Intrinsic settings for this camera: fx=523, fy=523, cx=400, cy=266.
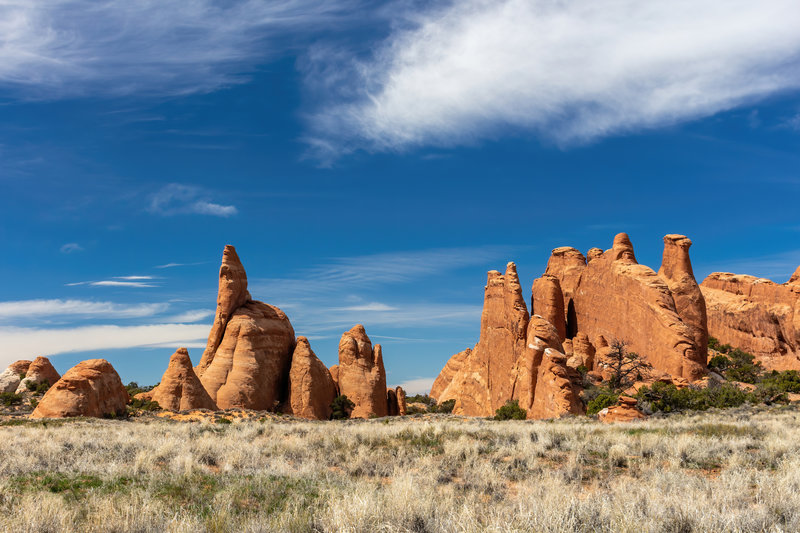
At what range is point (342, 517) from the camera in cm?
669

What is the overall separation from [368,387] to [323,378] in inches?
164

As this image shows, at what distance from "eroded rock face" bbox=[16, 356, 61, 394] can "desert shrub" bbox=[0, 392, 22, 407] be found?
12.8ft

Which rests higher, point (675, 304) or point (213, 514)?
point (675, 304)

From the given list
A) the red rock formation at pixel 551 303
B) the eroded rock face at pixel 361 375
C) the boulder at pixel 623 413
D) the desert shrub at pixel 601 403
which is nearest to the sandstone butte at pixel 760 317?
the red rock formation at pixel 551 303

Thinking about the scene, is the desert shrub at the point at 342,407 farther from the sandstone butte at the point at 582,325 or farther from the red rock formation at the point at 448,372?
the red rock formation at the point at 448,372

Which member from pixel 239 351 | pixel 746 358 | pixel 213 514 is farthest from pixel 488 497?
pixel 746 358

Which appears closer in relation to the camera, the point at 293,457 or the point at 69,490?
the point at 69,490

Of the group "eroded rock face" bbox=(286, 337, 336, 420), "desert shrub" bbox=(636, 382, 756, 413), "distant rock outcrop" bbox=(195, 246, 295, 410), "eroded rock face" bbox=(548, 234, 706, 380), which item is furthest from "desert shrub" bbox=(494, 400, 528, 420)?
"distant rock outcrop" bbox=(195, 246, 295, 410)

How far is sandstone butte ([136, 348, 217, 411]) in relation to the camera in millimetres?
35344

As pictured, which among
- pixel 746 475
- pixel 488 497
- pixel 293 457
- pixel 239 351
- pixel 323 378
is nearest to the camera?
pixel 488 497

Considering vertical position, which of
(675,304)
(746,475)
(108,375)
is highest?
(675,304)

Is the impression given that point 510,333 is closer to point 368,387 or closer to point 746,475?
point 368,387

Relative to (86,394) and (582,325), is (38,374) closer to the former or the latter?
(86,394)

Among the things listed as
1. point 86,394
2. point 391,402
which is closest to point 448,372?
point 391,402
